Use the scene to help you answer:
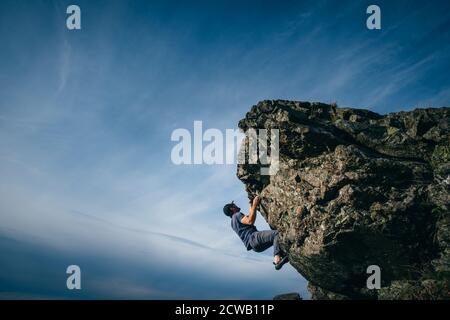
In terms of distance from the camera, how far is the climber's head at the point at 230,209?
17148 mm

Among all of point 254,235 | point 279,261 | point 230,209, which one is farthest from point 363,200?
point 230,209

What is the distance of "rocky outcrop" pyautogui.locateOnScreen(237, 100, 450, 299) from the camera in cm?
1234

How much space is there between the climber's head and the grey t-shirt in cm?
47

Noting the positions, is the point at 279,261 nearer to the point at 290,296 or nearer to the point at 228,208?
the point at 290,296

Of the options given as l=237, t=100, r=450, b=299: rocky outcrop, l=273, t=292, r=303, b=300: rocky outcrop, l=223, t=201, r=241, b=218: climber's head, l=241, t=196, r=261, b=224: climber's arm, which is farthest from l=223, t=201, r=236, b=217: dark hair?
l=273, t=292, r=303, b=300: rocky outcrop

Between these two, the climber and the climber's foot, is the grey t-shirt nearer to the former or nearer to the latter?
the climber

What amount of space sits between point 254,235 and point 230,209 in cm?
219

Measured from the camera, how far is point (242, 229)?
16.3 m

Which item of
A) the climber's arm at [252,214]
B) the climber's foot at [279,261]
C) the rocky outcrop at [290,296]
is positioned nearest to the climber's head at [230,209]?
the climber's arm at [252,214]

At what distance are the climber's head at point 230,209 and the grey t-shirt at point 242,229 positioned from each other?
0.47 metres

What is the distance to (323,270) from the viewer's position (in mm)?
13742

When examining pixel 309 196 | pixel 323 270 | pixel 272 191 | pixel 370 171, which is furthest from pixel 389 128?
pixel 323 270

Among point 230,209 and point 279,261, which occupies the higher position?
point 230,209

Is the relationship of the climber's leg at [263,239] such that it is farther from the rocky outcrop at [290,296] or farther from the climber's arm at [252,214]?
the rocky outcrop at [290,296]
